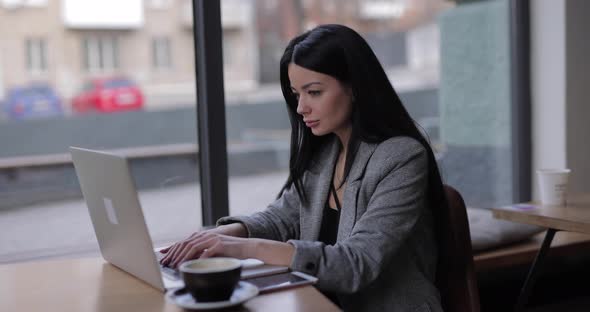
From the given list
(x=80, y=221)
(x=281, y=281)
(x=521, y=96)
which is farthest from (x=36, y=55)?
(x=521, y=96)

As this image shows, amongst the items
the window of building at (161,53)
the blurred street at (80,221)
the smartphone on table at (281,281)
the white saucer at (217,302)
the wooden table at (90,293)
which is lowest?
the blurred street at (80,221)

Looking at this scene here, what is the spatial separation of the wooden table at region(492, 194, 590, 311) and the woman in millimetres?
638

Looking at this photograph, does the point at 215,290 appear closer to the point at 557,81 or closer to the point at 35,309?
the point at 35,309

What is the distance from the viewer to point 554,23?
3268mm

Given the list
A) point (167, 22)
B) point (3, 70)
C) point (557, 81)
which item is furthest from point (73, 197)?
point (557, 81)

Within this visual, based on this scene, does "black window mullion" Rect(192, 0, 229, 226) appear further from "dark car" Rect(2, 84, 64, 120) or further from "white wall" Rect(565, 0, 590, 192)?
"white wall" Rect(565, 0, 590, 192)

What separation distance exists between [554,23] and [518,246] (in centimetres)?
118

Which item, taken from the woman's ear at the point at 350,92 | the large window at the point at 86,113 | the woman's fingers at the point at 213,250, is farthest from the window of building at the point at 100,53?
the woman's fingers at the point at 213,250

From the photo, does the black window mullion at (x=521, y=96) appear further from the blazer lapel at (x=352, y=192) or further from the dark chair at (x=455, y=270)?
the blazer lapel at (x=352, y=192)

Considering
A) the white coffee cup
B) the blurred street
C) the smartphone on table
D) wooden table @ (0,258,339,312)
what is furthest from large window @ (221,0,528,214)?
the smartphone on table

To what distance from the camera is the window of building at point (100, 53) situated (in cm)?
245

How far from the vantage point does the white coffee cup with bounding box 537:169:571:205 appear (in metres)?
2.26

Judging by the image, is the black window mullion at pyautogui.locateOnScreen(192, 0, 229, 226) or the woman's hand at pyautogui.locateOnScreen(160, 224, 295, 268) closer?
the woman's hand at pyautogui.locateOnScreen(160, 224, 295, 268)

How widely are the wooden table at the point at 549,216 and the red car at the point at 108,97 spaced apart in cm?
136
